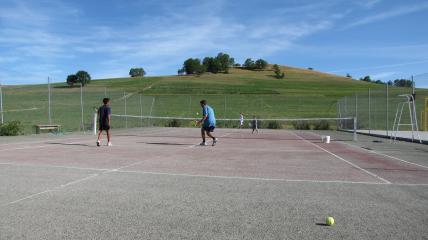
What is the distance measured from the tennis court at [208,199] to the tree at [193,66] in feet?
311

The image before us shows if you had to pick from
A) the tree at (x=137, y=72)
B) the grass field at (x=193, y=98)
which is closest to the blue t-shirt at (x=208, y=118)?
the grass field at (x=193, y=98)

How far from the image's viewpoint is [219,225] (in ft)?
19.0

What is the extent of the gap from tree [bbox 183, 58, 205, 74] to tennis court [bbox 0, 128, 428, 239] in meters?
94.8

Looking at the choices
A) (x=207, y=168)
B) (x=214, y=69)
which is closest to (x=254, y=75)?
(x=214, y=69)

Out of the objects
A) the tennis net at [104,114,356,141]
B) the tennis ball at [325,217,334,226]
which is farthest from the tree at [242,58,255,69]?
the tennis ball at [325,217,334,226]

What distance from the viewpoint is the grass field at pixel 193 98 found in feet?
134

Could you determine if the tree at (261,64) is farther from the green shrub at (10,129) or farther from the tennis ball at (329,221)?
the tennis ball at (329,221)

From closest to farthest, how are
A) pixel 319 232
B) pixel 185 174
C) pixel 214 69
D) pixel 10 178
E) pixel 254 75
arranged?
1. pixel 319 232
2. pixel 10 178
3. pixel 185 174
4. pixel 254 75
5. pixel 214 69

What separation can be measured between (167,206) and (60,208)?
1410 mm

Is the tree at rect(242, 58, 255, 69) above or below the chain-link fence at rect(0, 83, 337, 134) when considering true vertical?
above

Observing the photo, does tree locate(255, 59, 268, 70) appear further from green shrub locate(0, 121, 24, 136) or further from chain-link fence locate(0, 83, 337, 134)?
green shrub locate(0, 121, 24, 136)

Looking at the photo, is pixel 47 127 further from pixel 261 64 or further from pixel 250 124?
pixel 261 64

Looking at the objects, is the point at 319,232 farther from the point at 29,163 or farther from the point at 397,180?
the point at 29,163

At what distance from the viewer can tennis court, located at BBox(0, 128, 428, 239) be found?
557 cm
